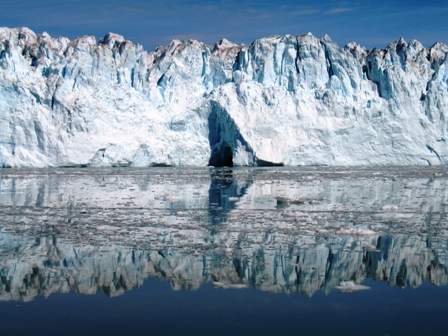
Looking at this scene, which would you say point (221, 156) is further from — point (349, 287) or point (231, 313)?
point (231, 313)

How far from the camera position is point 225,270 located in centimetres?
470

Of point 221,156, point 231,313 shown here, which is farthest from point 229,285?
point 221,156

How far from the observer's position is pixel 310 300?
3969mm

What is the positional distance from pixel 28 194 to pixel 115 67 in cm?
1404

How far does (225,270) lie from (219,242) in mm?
1172

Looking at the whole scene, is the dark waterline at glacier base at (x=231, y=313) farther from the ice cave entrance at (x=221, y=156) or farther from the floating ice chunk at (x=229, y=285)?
the ice cave entrance at (x=221, y=156)

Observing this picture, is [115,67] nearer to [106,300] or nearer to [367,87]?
[367,87]

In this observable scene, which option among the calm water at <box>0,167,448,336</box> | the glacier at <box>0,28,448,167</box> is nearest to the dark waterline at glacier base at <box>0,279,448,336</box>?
the calm water at <box>0,167,448,336</box>

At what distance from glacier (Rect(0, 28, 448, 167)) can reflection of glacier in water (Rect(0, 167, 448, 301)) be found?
12.5m

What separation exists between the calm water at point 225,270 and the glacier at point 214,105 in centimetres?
1427

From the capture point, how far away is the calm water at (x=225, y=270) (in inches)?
A: 138

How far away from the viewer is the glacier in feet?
73.3

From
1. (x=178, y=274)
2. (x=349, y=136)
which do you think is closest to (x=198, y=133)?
(x=349, y=136)

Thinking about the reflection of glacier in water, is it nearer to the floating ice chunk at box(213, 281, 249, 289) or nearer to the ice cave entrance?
the floating ice chunk at box(213, 281, 249, 289)
